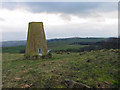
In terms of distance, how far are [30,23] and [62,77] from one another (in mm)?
11961

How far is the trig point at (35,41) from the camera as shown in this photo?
1678cm

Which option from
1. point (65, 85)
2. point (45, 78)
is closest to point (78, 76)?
point (65, 85)

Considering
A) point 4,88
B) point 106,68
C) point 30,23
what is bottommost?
point 4,88

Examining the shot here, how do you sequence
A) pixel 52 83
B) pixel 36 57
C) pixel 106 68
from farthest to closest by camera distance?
pixel 36 57
pixel 106 68
pixel 52 83

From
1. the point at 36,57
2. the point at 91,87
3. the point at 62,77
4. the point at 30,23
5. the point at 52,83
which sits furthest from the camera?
the point at 30,23

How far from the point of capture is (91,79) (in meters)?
7.08

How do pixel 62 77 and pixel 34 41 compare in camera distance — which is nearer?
pixel 62 77

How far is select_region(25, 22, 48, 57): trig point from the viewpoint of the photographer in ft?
55.1

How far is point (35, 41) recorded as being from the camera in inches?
663

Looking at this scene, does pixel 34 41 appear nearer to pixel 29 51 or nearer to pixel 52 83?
pixel 29 51

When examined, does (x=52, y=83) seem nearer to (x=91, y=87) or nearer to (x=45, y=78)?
(x=45, y=78)

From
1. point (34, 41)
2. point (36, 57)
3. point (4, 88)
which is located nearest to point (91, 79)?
point (4, 88)

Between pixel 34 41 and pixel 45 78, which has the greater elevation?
pixel 34 41

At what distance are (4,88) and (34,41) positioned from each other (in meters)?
10.4
